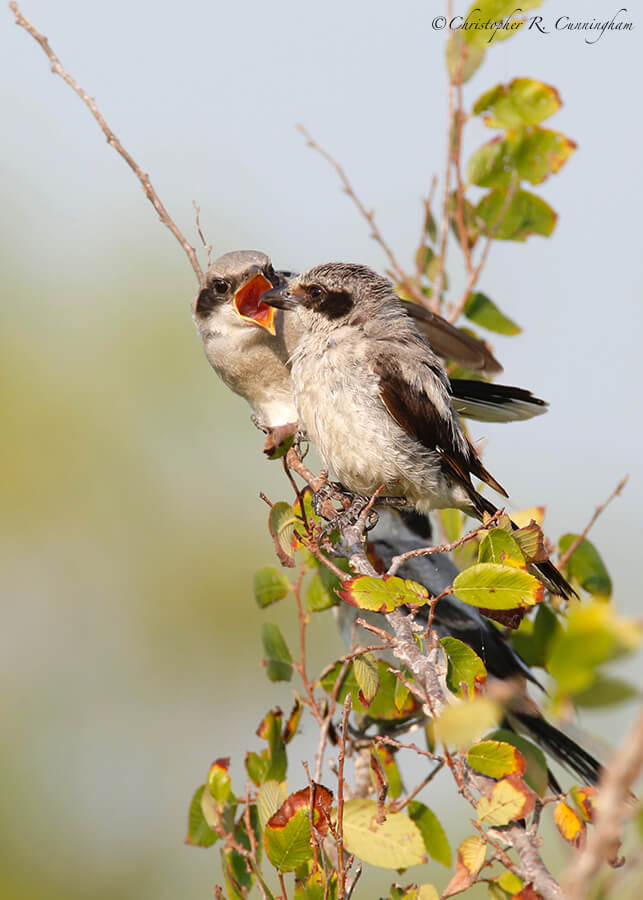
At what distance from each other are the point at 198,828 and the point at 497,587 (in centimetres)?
155

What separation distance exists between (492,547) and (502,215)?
6.75 ft

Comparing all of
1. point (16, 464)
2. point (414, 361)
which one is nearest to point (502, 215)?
point (414, 361)

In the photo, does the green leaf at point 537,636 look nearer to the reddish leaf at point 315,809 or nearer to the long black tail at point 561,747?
the long black tail at point 561,747

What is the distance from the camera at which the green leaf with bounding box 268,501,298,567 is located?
3.32 meters

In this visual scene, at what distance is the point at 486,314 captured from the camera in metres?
4.37

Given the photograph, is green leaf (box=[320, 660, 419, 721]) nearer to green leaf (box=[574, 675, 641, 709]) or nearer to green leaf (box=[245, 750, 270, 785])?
green leaf (box=[245, 750, 270, 785])

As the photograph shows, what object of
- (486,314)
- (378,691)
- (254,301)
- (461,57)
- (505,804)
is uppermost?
(461,57)

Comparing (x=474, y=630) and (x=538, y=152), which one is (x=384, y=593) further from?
(x=538, y=152)

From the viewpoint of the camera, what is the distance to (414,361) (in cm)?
402

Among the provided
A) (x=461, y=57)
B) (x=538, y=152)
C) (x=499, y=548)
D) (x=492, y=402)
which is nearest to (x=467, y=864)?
(x=499, y=548)

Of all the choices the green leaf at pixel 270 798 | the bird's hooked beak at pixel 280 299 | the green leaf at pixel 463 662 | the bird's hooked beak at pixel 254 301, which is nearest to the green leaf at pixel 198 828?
the green leaf at pixel 270 798

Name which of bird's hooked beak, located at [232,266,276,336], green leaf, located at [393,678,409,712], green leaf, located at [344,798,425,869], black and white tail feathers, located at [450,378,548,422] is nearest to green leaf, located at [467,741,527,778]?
green leaf, located at [344,798,425,869]

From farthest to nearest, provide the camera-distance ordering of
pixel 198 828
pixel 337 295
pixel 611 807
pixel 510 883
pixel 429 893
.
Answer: pixel 337 295 < pixel 198 828 < pixel 510 883 < pixel 429 893 < pixel 611 807

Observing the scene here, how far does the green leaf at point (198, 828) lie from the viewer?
10.6ft
